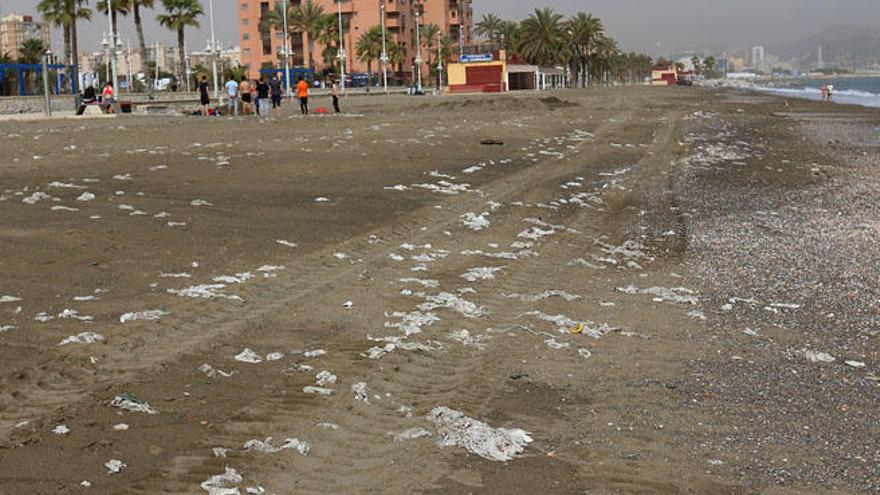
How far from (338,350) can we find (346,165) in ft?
39.6

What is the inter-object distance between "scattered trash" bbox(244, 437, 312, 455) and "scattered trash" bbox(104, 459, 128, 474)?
2.11ft

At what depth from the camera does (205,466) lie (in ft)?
16.0

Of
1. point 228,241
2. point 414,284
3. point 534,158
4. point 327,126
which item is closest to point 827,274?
point 414,284

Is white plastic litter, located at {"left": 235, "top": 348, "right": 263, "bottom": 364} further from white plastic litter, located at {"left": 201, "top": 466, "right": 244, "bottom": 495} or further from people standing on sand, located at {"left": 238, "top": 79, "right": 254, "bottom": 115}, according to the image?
people standing on sand, located at {"left": 238, "top": 79, "right": 254, "bottom": 115}

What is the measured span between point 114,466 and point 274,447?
0.83 m

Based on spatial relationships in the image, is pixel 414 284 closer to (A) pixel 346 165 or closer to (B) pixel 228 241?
(B) pixel 228 241

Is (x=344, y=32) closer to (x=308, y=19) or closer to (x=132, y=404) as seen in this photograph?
(x=308, y=19)

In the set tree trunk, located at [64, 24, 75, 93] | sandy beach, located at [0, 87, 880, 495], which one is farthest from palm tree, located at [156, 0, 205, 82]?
sandy beach, located at [0, 87, 880, 495]

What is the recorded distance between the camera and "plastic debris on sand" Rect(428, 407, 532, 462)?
528cm

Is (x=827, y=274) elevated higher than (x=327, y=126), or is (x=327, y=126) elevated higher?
(x=327, y=126)

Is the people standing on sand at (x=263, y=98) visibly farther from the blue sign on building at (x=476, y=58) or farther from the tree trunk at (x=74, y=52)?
the blue sign on building at (x=476, y=58)

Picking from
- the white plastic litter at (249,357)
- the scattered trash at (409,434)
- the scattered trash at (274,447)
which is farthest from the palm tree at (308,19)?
the scattered trash at (274,447)

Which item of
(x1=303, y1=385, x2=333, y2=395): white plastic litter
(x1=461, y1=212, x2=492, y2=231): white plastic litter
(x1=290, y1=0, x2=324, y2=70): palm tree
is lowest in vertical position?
(x1=303, y1=385, x2=333, y2=395): white plastic litter

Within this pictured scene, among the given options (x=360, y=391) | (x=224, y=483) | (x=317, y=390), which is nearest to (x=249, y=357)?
(x=317, y=390)
